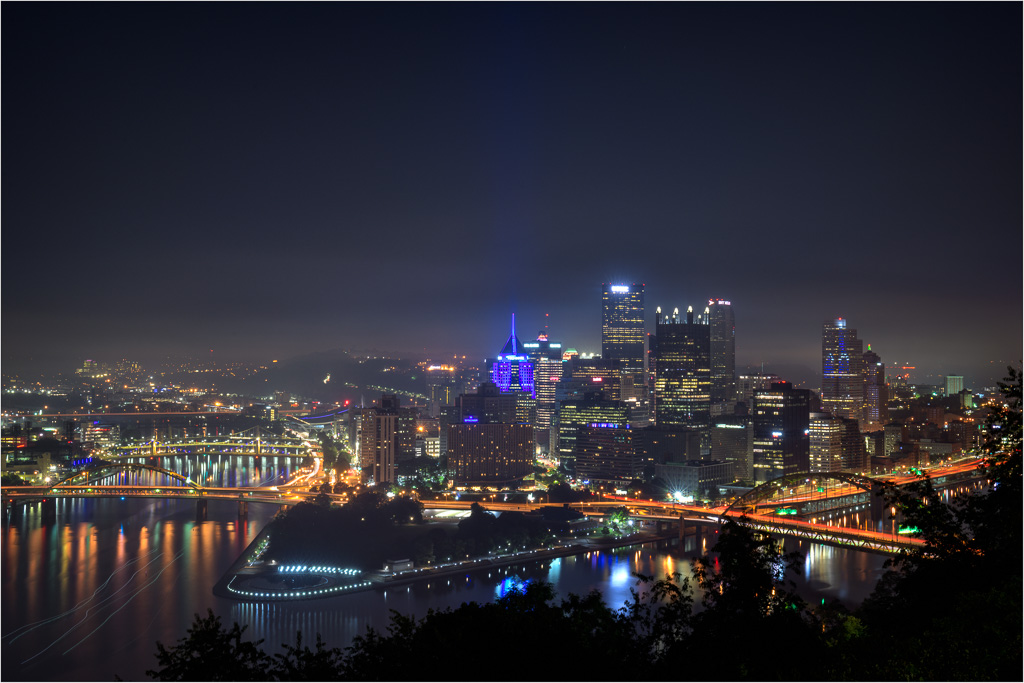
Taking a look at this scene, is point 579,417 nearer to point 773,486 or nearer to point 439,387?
point 773,486

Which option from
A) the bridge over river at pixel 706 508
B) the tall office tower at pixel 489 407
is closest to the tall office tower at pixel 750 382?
the tall office tower at pixel 489 407

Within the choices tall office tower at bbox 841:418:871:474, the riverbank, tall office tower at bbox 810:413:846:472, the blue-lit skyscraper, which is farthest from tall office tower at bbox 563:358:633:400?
the riverbank

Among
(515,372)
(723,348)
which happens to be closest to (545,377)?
(515,372)

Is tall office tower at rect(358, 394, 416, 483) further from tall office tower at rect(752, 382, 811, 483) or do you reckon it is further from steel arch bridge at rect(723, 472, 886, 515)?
tall office tower at rect(752, 382, 811, 483)

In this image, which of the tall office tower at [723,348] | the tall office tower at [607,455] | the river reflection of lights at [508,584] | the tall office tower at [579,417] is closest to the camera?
the river reflection of lights at [508,584]

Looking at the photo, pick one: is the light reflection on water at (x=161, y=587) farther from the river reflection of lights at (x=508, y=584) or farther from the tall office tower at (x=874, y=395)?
the tall office tower at (x=874, y=395)

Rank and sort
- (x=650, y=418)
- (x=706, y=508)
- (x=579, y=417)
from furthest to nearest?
1. (x=650, y=418)
2. (x=579, y=417)
3. (x=706, y=508)
